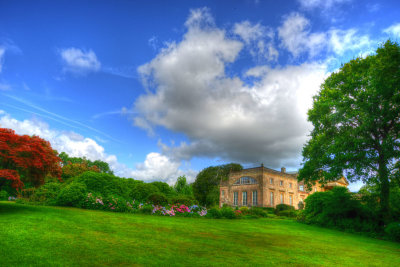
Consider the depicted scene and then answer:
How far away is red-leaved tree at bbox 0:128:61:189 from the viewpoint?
31.2ft

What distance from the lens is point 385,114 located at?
1523 cm

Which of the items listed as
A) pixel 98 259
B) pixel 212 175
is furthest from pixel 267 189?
pixel 98 259

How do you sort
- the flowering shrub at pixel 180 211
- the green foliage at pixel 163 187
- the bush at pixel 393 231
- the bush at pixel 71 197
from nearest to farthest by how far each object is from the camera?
the bush at pixel 393 231 → the bush at pixel 71 197 → the flowering shrub at pixel 180 211 → the green foliage at pixel 163 187

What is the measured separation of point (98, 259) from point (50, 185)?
1525cm

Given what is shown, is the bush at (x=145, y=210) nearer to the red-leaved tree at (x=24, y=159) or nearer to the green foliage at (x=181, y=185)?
the red-leaved tree at (x=24, y=159)

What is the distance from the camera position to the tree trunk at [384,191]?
50.6 feet

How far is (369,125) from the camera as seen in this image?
49.3 feet

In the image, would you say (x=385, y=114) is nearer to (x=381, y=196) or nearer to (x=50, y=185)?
(x=381, y=196)

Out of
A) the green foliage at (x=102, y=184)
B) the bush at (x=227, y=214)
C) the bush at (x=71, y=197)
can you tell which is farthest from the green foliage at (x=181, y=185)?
the bush at (x=71, y=197)

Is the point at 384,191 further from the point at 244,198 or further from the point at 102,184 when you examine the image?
the point at 244,198

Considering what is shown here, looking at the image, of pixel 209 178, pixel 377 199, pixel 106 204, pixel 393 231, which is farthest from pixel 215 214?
pixel 209 178

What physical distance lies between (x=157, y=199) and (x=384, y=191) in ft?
49.5

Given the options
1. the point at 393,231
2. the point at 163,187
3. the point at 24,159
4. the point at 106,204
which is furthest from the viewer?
the point at 163,187

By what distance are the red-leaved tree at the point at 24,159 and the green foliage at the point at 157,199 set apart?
7639 millimetres
